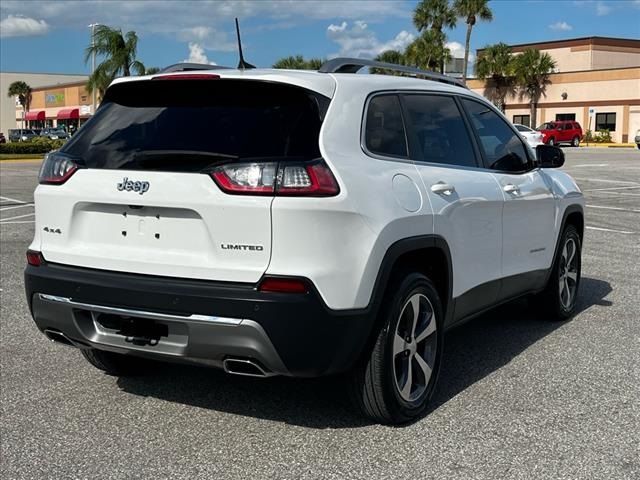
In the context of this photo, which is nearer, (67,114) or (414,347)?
(414,347)

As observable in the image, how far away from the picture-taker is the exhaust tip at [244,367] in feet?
12.1

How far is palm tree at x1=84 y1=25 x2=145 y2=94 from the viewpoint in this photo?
132ft

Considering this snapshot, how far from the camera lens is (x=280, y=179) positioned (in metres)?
3.61

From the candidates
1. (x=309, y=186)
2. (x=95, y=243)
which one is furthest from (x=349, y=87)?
(x=95, y=243)

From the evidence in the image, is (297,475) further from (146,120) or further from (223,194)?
(146,120)

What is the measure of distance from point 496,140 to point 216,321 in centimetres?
270

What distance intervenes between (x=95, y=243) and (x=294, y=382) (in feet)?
5.04

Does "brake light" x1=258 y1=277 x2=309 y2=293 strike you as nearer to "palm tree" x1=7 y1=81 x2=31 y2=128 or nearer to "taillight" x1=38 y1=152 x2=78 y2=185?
"taillight" x1=38 y1=152 x2=78 y2=185

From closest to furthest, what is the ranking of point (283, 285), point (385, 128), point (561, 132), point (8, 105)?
point (283, 285) → point (385, 128) → point (561, 132) → point (8, 105)

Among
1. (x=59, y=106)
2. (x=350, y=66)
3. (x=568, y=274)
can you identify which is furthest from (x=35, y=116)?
(x=350, y=66)

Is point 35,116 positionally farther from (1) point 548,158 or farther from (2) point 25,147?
(1) point 548,158

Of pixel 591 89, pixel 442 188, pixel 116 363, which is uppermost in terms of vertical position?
pixel 591 89

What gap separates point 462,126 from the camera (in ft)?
16.7

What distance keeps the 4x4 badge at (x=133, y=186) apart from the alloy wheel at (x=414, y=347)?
1393mm
